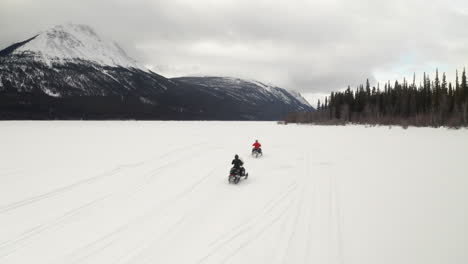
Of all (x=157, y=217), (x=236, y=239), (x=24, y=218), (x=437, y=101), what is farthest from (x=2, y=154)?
(x=437, y=101)

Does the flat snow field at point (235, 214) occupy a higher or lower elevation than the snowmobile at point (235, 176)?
lower

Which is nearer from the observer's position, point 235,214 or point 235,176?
point 235,214

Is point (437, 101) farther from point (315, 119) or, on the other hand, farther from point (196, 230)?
point (196, 230)

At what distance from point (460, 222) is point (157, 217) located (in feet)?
27.6

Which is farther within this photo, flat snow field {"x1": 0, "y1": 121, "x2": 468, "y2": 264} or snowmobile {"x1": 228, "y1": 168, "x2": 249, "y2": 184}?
snowmobile {"x1": 228, "y1": 168, "x2": 249, "y2": 184}

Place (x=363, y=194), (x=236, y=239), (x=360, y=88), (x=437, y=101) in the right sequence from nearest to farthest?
(x=236, y=239) → (x=363, y=194) → (x=437, y=101) → (x=360, y=88)

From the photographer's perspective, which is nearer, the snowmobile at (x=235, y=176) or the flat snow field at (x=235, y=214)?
the flat snow field at (x=235, y=214)

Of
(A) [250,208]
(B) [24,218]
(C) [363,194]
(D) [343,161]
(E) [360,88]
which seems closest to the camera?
(B) [24,218]

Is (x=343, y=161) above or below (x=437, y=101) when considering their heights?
below

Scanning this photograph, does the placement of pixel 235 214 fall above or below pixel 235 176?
below

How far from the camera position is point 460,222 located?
770 cm

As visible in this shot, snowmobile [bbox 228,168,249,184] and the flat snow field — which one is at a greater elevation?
snowmobile [bbox 228,168,249,184]

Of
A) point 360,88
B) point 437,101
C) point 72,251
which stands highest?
point 360,88

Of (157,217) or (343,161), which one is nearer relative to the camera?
(157,217)
